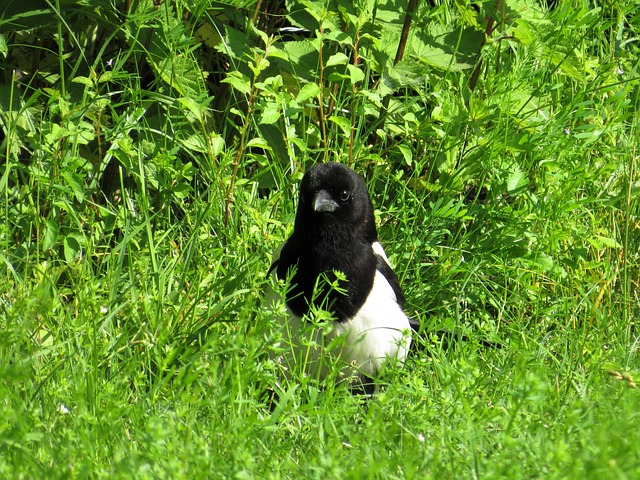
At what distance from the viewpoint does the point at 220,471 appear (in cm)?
192

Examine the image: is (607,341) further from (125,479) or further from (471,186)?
(125,479)

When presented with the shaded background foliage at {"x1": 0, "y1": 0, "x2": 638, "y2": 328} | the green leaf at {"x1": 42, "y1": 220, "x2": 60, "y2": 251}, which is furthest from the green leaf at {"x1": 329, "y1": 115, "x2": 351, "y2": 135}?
the green leaf at {"x1": 42, "y1": 220, "x2": 60, "y2": 251}

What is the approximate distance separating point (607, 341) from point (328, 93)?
122 centimetres

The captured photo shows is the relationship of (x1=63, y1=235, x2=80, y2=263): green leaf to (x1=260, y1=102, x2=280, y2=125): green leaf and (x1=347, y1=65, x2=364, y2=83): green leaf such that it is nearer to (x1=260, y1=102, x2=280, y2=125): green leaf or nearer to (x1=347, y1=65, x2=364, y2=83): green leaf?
(x1=260, y1=102, x2=280, y2=125): green leaf

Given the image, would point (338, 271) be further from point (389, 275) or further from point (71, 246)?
point (71, 246)

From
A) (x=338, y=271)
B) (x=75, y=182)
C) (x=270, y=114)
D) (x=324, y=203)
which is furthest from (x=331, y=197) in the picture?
(x=75, y=182)

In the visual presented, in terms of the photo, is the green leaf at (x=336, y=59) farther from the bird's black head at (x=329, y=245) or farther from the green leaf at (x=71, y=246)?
the green leaf at (x=71, y=246)

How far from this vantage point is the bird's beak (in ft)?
9.66

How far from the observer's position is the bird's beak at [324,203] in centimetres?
294

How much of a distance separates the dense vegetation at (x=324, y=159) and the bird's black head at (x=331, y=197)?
0.70ft

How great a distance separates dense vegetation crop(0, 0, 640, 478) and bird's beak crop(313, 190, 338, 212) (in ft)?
0.88

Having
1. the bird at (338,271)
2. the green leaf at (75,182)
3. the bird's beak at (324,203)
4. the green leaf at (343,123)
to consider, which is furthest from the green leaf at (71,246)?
the green leaf at (343,123)

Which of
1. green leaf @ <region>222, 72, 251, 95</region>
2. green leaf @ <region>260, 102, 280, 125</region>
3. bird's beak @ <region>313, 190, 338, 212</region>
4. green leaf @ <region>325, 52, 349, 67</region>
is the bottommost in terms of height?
bird's beak @ <region>313, 190, 338, 212</region>

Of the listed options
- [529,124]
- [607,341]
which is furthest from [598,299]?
[529,124]
